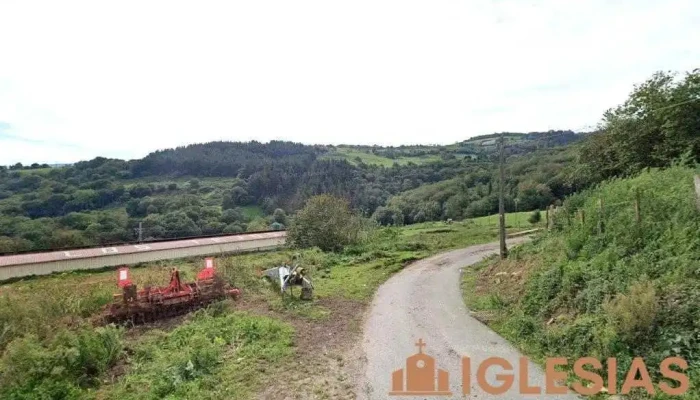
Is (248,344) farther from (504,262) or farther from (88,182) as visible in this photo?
(88,182)

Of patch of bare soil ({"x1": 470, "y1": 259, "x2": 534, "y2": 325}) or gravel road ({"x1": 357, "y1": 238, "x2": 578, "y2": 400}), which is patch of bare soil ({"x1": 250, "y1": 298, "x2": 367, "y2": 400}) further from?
patch of bare soil ({"x1": 470, "y1": 259, "x2": 534, "y2": 325})

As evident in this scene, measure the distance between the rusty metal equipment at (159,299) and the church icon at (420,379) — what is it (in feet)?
30.0

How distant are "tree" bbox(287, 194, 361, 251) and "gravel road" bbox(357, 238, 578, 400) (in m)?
15.1

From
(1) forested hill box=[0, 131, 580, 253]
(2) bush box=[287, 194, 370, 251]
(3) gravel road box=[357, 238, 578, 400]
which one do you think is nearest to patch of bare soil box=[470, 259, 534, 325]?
(3) gravel road box=[357, 238, 578, 400]

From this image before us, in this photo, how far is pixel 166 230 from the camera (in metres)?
69.2

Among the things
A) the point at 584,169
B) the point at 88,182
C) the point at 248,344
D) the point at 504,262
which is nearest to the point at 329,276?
the point at 504,262

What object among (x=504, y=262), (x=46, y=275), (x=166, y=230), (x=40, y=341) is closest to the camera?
(x=40, y=341)

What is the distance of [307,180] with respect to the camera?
10144 centimetres

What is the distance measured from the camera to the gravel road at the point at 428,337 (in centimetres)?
884

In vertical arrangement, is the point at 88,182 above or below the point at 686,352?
above

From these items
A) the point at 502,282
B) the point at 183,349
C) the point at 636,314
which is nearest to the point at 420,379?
the point at 636,314

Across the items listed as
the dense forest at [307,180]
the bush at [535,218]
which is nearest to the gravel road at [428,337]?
the dense forest at [307,180]

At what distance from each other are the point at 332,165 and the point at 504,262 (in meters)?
93.0

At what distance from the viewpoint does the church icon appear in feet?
27.7
